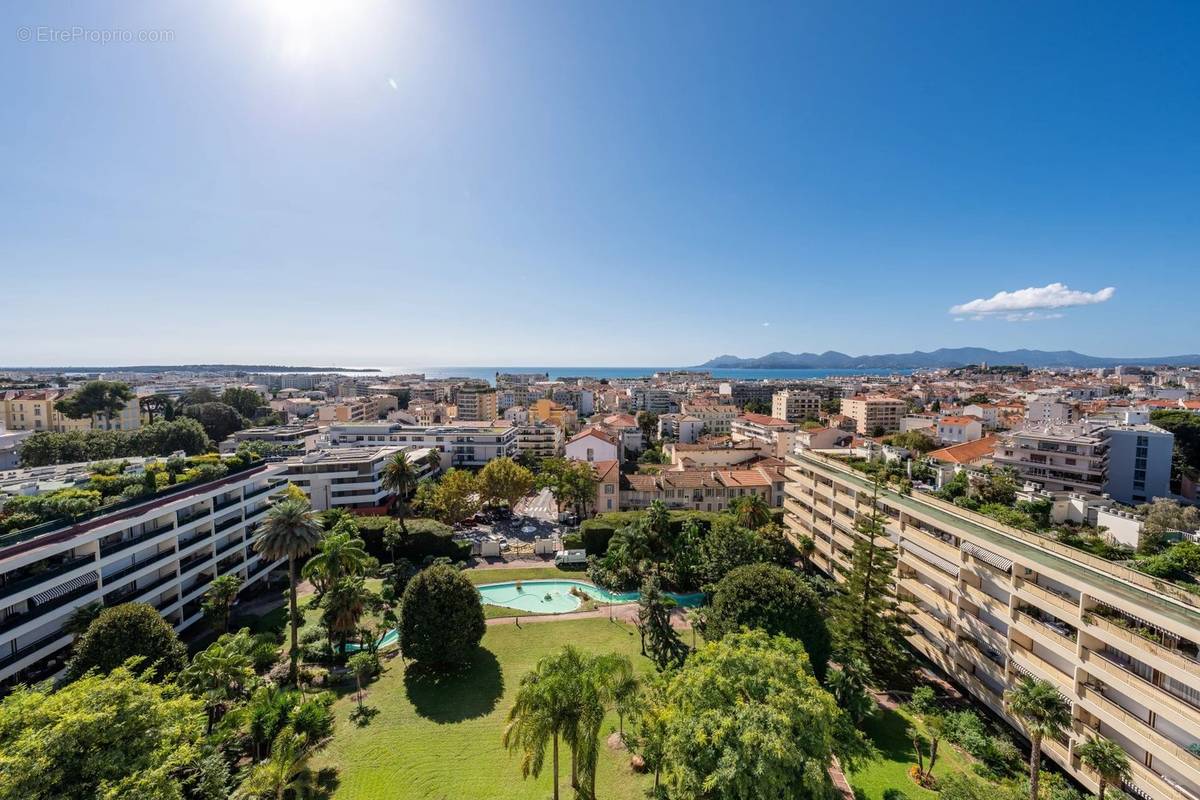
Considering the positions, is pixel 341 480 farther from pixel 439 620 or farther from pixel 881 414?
pixel 881 414

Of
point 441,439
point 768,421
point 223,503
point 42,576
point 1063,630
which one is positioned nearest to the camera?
point 1063,630

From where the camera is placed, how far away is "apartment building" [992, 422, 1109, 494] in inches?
2231

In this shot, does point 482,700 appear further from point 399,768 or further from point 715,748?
point 715,748

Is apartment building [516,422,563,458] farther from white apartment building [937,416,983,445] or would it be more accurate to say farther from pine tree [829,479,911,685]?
white apartment building [937,416,983,445]

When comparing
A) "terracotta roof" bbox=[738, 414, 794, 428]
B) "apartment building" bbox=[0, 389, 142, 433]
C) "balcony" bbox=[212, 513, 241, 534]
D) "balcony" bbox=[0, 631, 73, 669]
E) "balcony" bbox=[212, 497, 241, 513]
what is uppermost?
"apartment building" bbox=[0, 389, 142, 433]

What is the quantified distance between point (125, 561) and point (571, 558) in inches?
1236

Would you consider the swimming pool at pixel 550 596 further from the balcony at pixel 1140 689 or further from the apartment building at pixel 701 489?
the balcony at pixel 1140 689

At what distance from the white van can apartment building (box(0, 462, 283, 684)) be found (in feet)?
82.4

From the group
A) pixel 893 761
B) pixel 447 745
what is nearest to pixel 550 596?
pixel 447 745

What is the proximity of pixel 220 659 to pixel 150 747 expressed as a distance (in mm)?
9221

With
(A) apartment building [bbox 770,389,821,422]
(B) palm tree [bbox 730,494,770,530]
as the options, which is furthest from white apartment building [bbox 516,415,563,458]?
(A) apartment building [bbox 770,389,821,422]

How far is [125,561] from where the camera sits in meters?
28.9

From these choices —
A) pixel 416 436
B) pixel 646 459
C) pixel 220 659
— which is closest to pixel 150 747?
pixel 220 659

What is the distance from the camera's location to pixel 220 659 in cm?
2284
